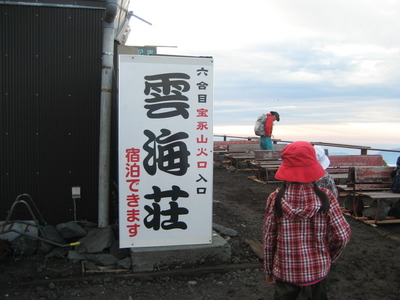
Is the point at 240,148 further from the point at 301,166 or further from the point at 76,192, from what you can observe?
the point at 301,166

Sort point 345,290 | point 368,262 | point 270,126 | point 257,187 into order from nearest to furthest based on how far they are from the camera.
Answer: point 345,290, point 368,262, point 257,187, point 270,126

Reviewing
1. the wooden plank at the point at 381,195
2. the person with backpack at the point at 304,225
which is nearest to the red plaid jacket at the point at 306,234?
the person with backpack at the point at 304,225

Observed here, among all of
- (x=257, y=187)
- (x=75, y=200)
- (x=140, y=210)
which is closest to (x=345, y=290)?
(x=140, y=210)

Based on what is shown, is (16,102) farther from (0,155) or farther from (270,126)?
(270,126)

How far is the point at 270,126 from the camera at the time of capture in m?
11.8

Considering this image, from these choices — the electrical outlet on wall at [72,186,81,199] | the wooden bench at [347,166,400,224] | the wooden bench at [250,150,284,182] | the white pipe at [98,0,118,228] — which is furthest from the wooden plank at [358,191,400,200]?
the electrical outlet on wall at [72,186,81,199]

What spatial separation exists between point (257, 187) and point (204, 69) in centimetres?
630

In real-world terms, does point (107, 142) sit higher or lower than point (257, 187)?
higher

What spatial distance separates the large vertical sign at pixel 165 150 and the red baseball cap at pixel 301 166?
7.16 feet

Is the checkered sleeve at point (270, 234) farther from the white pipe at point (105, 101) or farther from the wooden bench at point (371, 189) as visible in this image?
the wooden bench at point (371, 189)

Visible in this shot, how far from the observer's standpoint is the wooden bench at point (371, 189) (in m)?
6.84

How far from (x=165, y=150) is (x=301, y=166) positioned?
7.67ft

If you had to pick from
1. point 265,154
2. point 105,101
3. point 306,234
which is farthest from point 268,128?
point 306,234

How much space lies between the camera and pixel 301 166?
2.63 m
